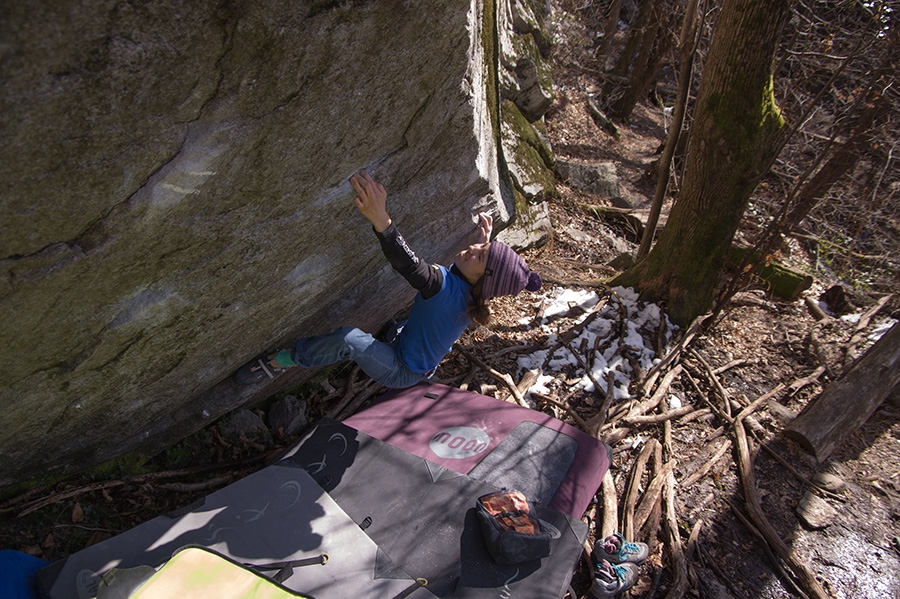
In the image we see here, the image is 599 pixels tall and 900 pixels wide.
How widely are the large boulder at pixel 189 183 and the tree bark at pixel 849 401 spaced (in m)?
3.80

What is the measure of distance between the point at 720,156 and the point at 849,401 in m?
2.58

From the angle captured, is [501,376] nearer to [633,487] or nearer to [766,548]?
[633,487]

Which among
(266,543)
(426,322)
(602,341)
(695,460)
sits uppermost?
(426,322)

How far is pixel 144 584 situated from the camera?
7.63ft

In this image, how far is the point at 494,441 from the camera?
375 centimetres

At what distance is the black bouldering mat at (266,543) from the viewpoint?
2658 millimetres

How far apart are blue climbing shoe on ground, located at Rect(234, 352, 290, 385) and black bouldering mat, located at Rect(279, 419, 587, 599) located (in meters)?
0.52

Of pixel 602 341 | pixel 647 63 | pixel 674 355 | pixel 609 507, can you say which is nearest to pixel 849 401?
pixel 674 355

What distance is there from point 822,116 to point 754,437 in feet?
28.5

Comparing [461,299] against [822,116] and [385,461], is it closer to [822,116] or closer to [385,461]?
[385,461]

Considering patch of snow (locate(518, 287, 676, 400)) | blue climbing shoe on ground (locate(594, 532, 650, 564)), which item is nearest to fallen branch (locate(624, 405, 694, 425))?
patch of snow (locate(518, 287, 676, 400))

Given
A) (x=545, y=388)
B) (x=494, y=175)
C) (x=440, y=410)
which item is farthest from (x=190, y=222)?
→ (x=545, y=388)

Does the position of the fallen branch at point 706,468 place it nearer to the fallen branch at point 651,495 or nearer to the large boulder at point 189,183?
the fallen branch at point 651,495

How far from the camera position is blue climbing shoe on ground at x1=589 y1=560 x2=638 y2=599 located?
3158 mm
